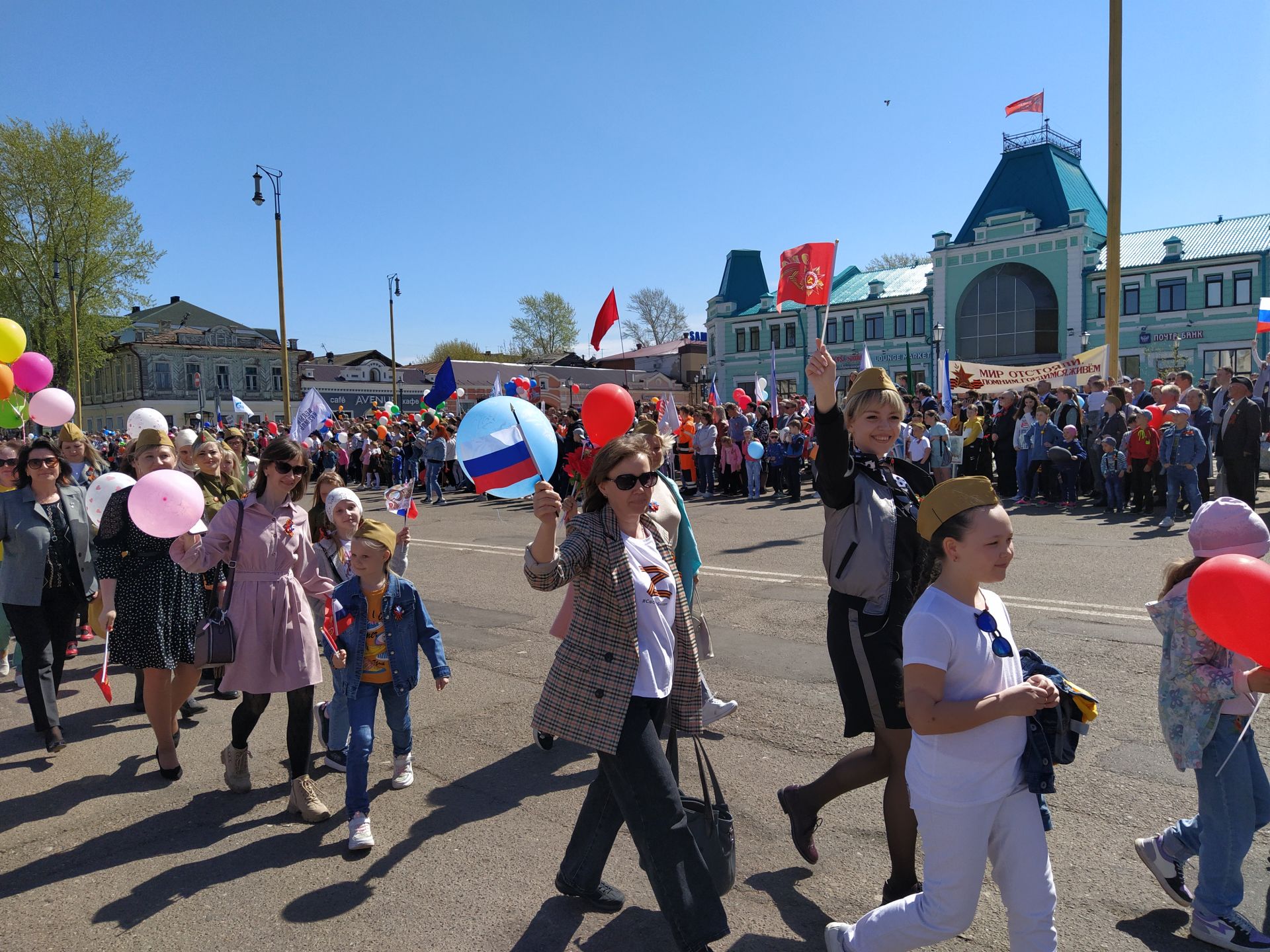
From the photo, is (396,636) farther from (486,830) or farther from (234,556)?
(486,830)

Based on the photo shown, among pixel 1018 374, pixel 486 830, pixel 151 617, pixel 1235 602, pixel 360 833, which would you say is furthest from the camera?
pixel 1018 374

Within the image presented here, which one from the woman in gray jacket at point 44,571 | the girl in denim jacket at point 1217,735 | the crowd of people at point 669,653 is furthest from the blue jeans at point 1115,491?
the woman in gray jacket at point 44,571

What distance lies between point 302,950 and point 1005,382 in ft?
86.0

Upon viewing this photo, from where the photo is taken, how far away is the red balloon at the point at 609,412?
4914 millimetres

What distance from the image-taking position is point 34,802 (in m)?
4.56

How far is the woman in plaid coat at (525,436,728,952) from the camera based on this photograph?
2855 millimetres

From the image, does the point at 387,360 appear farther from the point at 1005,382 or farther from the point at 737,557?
the point at 737,557

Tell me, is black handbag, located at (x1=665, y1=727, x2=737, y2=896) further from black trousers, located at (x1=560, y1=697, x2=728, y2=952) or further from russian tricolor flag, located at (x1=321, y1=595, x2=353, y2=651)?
russian tricolor flag, located at (x1=321, y1=595, x2=353, y2=651)

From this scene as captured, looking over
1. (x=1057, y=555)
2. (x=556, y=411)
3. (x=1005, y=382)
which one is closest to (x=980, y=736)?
(x=1057, y=555)

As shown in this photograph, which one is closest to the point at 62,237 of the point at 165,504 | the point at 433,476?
the point at 433,476

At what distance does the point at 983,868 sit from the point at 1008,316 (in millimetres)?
48936

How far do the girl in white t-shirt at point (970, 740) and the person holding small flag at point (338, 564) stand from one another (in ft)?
9.65

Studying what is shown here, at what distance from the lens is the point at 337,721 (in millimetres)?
4809

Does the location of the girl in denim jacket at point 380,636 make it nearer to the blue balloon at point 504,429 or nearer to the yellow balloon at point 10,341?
the blue balloon at point 504,429
